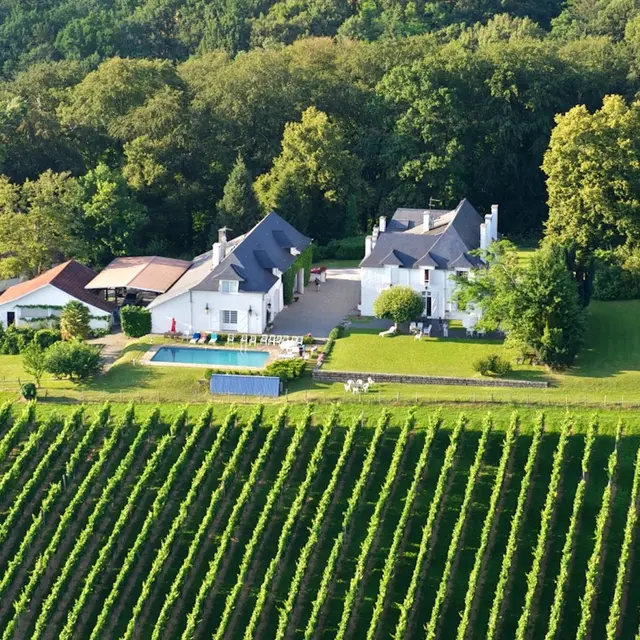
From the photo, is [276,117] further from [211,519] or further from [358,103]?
[211,519]

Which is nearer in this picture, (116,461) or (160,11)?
(116,461)

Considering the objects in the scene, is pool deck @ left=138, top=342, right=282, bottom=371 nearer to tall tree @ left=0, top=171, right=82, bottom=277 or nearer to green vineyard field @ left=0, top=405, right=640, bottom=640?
green vineyard field @ left=0, top=405, right=640, bottom=640

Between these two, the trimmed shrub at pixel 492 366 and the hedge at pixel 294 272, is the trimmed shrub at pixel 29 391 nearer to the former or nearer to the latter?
the hedge at pixel 294 272

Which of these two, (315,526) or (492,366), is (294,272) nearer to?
(492,366)

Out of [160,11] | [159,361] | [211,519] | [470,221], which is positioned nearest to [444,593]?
[211,519]

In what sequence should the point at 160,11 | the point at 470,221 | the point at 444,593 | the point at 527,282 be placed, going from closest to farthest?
the point at 444,593 < the point at 527,282 < the point at 470,221 < the point at 160,11

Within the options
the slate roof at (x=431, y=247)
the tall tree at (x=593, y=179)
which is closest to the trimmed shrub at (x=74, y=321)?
the slate roof at (x=431, y=247)

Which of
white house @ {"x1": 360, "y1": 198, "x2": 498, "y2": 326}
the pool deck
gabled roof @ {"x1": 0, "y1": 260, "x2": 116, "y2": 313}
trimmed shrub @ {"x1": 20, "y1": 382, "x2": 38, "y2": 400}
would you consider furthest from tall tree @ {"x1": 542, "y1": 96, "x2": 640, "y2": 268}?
trimmed shrub @ {"x1": 20, "y1": 382, "x2": 38, "y2": 400}

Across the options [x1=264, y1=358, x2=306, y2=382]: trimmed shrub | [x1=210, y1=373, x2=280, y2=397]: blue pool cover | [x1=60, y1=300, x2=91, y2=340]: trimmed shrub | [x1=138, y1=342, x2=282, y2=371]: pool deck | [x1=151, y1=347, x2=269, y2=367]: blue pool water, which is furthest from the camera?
[x1=60, y1=300, x2=91, y2=340]: trimmed shrub
